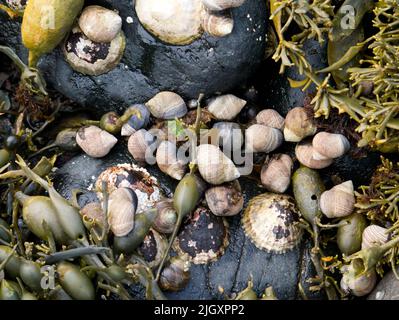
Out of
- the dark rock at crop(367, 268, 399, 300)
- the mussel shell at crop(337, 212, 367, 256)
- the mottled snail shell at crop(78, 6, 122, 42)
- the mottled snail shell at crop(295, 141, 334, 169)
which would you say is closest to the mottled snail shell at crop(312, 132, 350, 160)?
the mottled snail shell at crop(295, 141, 334, 169)

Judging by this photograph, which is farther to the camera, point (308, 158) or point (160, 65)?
point (160, 65)

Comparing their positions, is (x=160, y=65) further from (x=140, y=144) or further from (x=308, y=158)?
(x=308, y=158)

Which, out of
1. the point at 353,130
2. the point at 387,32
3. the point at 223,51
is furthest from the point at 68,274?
the point at 387,32

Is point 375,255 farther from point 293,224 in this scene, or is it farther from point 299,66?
point 299,66

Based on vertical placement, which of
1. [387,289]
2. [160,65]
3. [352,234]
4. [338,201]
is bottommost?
[387,289]

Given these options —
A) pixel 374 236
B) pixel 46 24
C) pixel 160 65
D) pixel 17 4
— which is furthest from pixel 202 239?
pixel 17 4

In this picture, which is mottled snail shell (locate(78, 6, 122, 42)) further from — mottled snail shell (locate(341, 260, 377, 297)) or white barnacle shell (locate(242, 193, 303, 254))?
mottled snail shell (locate(341, 260, 377, 297))

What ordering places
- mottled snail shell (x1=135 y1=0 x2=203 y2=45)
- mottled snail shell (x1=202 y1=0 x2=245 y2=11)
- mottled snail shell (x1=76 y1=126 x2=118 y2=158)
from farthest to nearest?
mottled snail shell (x1=76 y1=126 x2=118 y2=158) < mottled snail shell (x1=135 y1=0 x2=203 y2=45) < mottled snail shell (x1=202 y1=0 x2=245 y2=11)
